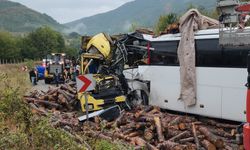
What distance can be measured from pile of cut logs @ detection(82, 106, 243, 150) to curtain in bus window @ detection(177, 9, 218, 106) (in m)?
0.75

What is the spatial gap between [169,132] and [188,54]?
2.64m

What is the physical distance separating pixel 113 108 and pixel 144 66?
1.96 metres

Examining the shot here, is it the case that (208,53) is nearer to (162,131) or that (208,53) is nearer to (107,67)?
(162,131)

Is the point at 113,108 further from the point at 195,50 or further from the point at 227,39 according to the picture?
the point at 227,39

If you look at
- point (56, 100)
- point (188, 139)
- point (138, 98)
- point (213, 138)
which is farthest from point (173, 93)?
point (56, 100)

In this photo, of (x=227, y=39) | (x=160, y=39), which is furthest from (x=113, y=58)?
(x=227, y=39)

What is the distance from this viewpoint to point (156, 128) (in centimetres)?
1075

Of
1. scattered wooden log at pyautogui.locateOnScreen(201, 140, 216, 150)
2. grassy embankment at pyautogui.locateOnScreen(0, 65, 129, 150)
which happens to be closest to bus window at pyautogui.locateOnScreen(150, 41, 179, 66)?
scattered wooden log at pyautogui.locateOnScreen(201, 140, 216, 150)

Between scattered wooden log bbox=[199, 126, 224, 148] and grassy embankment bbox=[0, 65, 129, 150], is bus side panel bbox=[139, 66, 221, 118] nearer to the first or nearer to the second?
scattered wooden log bbox=[199, 126, 224, 148]

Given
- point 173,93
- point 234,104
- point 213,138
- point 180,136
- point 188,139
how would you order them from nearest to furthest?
point 213,138
point 188,139
point 180,136
point 234,104
point 173,93

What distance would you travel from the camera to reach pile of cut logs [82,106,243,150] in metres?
9.72

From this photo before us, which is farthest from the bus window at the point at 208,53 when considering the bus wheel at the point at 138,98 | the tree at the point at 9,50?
the tree at the point at 9,50

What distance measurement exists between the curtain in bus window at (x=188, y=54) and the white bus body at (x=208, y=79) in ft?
0.49

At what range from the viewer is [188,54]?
40.1 feet
